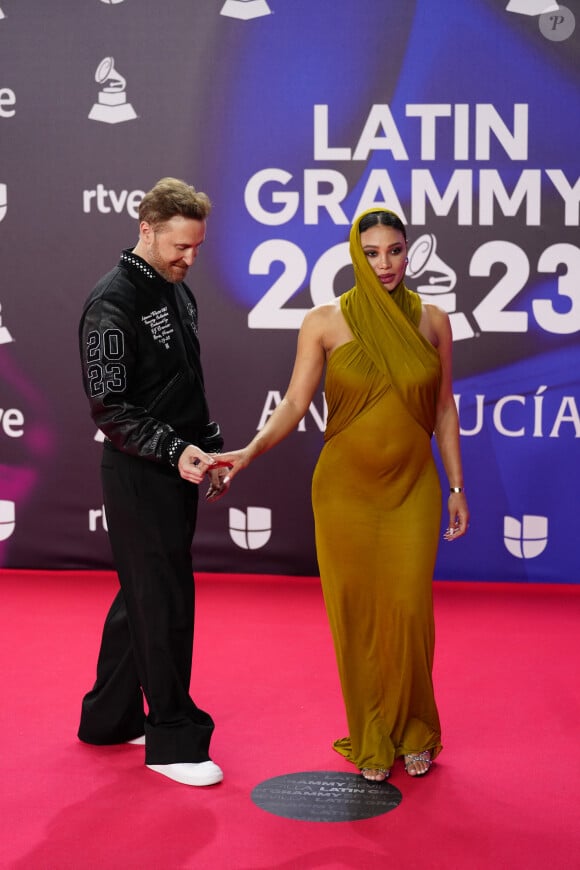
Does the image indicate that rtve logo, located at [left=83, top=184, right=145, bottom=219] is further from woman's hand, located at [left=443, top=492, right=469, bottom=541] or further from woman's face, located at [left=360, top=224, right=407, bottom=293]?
woman's hand, located at [left=443, top=492, right=469, bottom=541]

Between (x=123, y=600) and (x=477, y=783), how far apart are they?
1.14 metres

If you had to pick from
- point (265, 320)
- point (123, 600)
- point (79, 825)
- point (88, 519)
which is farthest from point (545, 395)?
point (79, 825)

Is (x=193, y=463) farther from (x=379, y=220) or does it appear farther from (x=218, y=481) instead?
(x=379, y=220)

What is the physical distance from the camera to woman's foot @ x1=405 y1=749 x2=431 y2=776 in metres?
3.07

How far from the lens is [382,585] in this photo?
3051mm

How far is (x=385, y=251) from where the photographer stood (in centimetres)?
298

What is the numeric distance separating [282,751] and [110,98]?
11.0ft

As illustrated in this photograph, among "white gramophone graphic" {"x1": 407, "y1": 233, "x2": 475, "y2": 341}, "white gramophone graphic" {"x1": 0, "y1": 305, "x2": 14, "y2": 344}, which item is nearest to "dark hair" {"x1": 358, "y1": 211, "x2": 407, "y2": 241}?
"white gramophone graphic" {"x1": 407, "y1": 233, "x2": 475, "y2": 341}

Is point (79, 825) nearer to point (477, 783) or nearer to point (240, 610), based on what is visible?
point (477, 783)

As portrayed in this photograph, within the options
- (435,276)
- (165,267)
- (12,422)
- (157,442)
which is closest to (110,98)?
(12,422)

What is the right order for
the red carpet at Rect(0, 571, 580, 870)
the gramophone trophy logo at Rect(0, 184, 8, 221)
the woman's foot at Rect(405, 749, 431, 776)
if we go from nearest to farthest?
1. the red carpet at Rect(0, 571, 580, 870)
2. the woman's foot at Rect(405, 749, 431, 776)
3. the gramophone trophy logo at Rect(0, 184, 8, 221)

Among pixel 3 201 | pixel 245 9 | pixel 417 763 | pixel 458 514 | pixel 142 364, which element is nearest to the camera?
pixel 142 364

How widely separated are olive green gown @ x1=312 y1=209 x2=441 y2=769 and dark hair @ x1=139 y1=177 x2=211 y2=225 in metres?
0.45

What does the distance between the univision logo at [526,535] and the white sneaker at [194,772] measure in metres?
2.56
